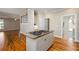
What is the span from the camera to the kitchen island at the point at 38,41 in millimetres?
1913

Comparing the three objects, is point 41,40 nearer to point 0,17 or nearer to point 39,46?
point 39,46

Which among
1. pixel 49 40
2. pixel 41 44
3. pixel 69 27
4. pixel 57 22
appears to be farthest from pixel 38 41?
pixel 69 27

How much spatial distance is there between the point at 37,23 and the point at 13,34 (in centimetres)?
46

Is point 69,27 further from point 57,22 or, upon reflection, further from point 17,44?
point 17,44

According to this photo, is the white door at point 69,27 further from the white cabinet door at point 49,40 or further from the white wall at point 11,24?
the white wall at point 11,24

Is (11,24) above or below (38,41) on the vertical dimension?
above

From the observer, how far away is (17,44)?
74.6 inches

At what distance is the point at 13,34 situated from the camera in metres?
1.91

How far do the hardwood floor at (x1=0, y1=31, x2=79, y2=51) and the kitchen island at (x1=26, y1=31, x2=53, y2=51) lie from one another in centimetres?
7

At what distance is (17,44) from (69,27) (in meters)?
0.95

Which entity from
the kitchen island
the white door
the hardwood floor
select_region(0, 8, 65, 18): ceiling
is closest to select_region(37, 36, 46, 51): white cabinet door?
the kitchen island

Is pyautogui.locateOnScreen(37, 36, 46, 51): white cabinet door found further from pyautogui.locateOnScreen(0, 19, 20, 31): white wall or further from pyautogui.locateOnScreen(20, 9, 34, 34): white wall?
pyautogui.locateOnScreen(0, 19, 20, 31): white wall

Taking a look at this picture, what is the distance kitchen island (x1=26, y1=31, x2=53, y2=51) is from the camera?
191 cm

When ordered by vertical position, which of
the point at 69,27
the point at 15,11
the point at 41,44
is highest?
the point at 15,11
